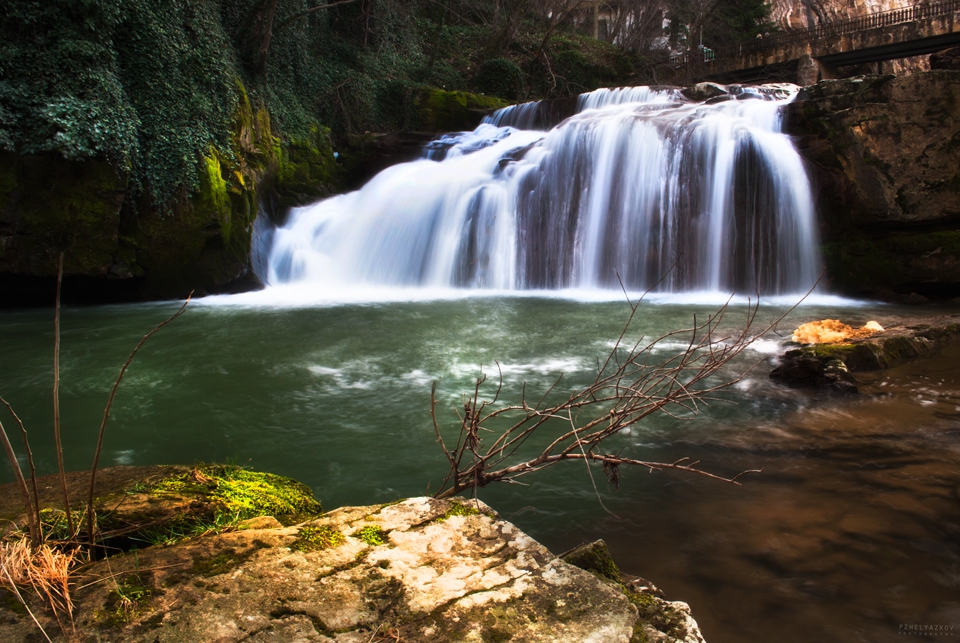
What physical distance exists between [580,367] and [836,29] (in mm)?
25297

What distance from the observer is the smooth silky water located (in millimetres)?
2889

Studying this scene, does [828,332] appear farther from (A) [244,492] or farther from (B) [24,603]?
(B) [24,603]

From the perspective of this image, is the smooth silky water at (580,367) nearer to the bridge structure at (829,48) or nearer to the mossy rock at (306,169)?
the mossy rock at (306,169)

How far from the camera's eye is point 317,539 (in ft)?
6.84

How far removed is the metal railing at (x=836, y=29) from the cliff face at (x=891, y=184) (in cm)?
1457

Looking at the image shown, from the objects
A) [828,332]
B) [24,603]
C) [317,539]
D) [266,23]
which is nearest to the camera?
[24,603]

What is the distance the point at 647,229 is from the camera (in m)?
12.4

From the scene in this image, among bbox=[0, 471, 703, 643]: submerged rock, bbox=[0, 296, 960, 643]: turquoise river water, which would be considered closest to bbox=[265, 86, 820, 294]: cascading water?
bbox=[0, 296, 960, 643]: turquoise river water

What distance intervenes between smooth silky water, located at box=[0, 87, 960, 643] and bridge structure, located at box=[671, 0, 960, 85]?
30.1 feet

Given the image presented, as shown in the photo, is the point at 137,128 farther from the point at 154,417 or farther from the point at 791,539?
the point at 791,539

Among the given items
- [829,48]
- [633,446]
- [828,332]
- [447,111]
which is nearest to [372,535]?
[633,446]

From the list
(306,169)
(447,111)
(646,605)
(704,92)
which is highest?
(447,111)

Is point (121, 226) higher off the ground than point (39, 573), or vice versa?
point (121, 226)

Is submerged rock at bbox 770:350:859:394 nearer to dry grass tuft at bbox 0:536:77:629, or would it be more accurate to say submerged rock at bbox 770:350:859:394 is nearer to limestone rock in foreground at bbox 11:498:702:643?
limestone rock in foreground at bbox 11:498:702:643
